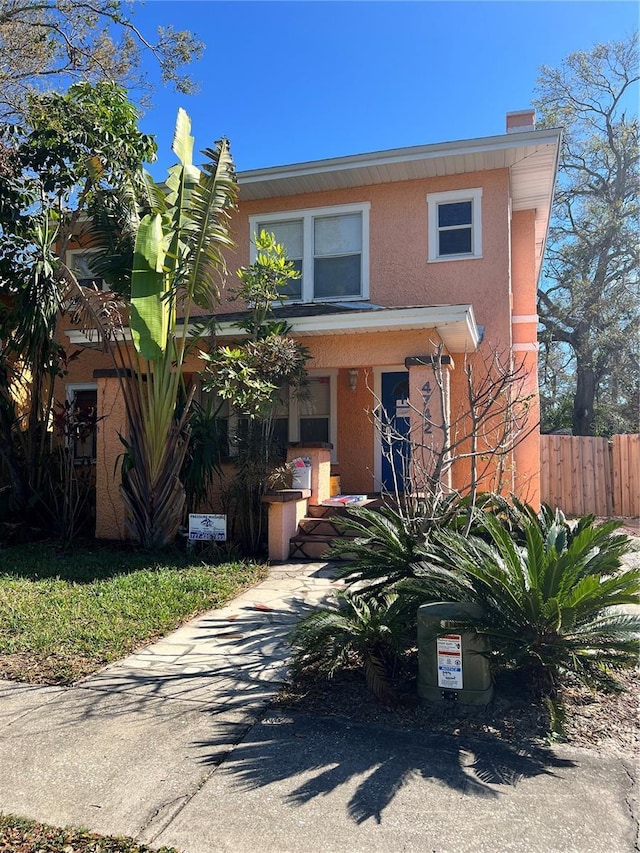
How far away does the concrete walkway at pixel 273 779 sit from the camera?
9.38 ft

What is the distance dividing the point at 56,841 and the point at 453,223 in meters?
11.0

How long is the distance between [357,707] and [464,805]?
119 cm

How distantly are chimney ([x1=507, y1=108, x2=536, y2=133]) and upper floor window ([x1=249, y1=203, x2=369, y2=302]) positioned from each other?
3.81 m

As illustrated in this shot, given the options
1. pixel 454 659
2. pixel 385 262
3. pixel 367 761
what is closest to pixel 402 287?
pixel 385 262

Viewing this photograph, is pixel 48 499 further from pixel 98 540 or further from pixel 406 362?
pixel 406 362

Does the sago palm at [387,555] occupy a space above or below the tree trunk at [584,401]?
below

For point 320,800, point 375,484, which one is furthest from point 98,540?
point 320,800

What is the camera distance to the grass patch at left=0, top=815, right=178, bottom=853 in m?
2.78

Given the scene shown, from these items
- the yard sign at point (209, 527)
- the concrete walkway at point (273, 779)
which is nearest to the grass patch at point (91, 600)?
the yard sign at point (209, 527)

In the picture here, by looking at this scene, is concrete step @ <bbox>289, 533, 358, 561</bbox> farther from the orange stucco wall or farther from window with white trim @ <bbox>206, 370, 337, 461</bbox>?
window with white trim @ <bbox>206, 370, 337, 461</bbox>

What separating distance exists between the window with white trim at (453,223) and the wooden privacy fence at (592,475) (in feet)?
20.8

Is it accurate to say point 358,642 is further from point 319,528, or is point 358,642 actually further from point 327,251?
point 327,251

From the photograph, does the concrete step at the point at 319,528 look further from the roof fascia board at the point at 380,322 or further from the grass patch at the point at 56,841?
the grass patch at the point at 56,841

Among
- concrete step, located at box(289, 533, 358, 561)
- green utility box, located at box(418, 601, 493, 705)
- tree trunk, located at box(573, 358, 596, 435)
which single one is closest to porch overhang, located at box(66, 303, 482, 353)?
concrete step, located at box(289, 533, 358, 561)
